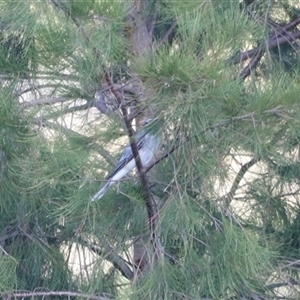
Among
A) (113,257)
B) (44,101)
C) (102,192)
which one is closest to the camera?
(44,101)

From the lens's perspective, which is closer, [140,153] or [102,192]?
[140,153]

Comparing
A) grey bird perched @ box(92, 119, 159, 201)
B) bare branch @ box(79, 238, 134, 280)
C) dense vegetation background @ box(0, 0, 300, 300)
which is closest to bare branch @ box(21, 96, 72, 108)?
dense vegetation background @ box(0, 0, 300, 300)

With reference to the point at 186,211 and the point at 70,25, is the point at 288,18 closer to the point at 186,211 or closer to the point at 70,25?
the point at 186,211

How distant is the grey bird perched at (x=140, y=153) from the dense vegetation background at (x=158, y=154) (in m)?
0.02

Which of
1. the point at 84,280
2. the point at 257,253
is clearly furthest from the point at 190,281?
the point at 84,280

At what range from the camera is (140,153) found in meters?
2.09

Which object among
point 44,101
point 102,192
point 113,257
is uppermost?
point 44,101

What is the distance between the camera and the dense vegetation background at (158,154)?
5.82 ft

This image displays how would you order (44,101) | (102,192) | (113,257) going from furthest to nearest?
A: (113,257)
(102,192)
(44,101)

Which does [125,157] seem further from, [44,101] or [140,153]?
[44,101]

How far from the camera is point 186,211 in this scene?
6.78 ft

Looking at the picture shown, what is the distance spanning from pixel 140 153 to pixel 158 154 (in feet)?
0.15

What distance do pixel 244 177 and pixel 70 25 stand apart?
0.97 meters

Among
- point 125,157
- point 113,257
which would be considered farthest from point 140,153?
point 113,257
